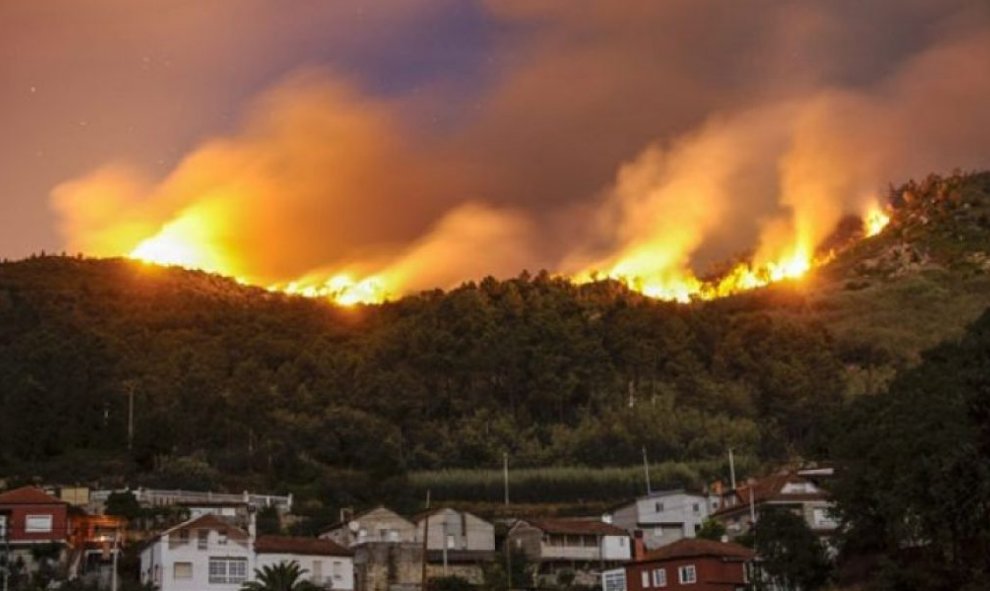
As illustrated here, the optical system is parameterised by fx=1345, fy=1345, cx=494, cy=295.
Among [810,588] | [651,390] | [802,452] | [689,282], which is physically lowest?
[810,588]

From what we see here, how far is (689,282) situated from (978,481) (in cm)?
14325

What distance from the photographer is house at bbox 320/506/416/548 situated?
288 ft

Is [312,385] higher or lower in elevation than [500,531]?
higher

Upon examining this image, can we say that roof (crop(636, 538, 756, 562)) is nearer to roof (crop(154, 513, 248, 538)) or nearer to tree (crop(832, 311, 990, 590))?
tree (crop(832, 311, 990, 590))

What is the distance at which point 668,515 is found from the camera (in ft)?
322

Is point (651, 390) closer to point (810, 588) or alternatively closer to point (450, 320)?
point (450, 320)

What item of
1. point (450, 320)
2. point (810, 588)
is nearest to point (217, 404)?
point (450, 320)

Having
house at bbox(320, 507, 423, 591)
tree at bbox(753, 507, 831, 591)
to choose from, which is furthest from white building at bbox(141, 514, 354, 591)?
tree at bbox(753, 507, 831, 591)

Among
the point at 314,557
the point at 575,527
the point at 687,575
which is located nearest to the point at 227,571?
the point at 314,557

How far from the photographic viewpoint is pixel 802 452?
113m

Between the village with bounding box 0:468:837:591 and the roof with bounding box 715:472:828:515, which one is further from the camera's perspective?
the roof with bounding box 715:472:828:515

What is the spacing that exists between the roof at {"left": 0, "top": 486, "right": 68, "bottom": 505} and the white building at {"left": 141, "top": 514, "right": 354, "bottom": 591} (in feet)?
22.7

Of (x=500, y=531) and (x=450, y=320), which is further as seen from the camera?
(x=450, y=320)

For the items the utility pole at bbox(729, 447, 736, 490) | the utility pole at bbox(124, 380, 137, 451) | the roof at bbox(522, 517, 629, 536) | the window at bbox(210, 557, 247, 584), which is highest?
the utility pole at bbox(124, 380, 137, 451)
